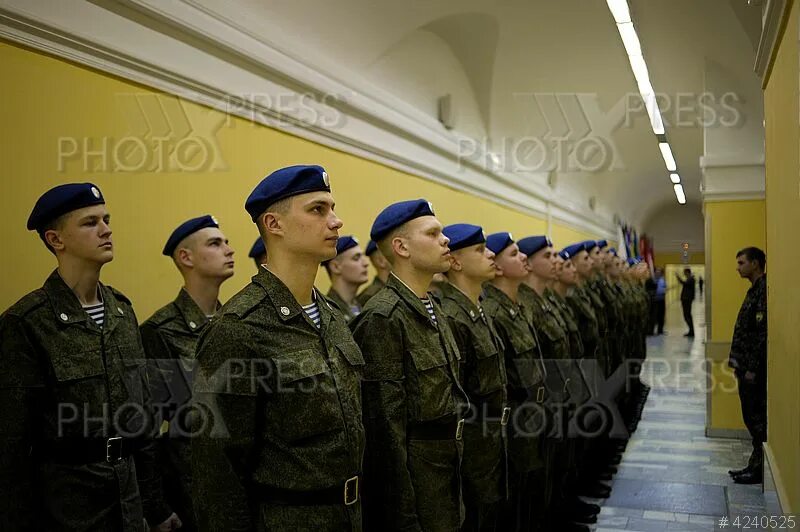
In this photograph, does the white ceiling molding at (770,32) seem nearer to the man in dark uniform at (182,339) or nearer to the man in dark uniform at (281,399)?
the man in dark uniform at (281,399)

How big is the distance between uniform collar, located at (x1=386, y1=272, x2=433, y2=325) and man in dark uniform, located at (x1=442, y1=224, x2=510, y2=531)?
21.9 inches

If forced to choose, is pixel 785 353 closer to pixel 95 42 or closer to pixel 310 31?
pixel 95 42

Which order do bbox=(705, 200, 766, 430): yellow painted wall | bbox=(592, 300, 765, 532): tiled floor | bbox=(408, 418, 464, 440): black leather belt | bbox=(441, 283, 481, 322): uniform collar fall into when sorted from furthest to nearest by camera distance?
bbox=(705, 200, 766, 430): yellow painted wall
bbox=(592, 300, 765, 532): tiled floor
bbox=(441, 283, 481, 322): uniform collar
bbox=(408, 418, 464, 440): black leather belt

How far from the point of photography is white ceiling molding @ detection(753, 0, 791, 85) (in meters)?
2.59

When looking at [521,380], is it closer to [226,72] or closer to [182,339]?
[182,339]

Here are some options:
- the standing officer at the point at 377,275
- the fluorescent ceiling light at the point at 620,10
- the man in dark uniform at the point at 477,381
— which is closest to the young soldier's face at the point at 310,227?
the man in dark uniform at the point at 477,381

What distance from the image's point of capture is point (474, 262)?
3.91 m

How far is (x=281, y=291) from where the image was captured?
7.57 feet

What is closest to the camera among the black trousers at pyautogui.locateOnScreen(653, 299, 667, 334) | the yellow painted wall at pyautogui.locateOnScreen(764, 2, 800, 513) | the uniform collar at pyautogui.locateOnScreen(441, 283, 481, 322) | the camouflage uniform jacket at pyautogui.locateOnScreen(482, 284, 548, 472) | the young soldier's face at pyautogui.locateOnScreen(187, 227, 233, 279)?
the yellow painted wall at pyautogui.locateOnScreen(764, 2, 800, 513)

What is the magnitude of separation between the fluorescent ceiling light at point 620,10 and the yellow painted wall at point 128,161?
2.70m

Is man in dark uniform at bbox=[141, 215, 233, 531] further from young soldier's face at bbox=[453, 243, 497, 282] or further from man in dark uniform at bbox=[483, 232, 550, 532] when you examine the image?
man in dark uniform at bbox=[483, 232, 550, 532]

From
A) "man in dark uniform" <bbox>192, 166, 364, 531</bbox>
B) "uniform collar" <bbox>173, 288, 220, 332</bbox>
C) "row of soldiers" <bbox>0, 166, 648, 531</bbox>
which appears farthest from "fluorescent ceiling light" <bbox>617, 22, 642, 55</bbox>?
"man in dark uniform" <bbox>192, 166, 364, 531</bbox>

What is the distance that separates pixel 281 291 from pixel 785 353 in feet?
6.00

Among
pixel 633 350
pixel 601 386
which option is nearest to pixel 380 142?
pixel 601 386
